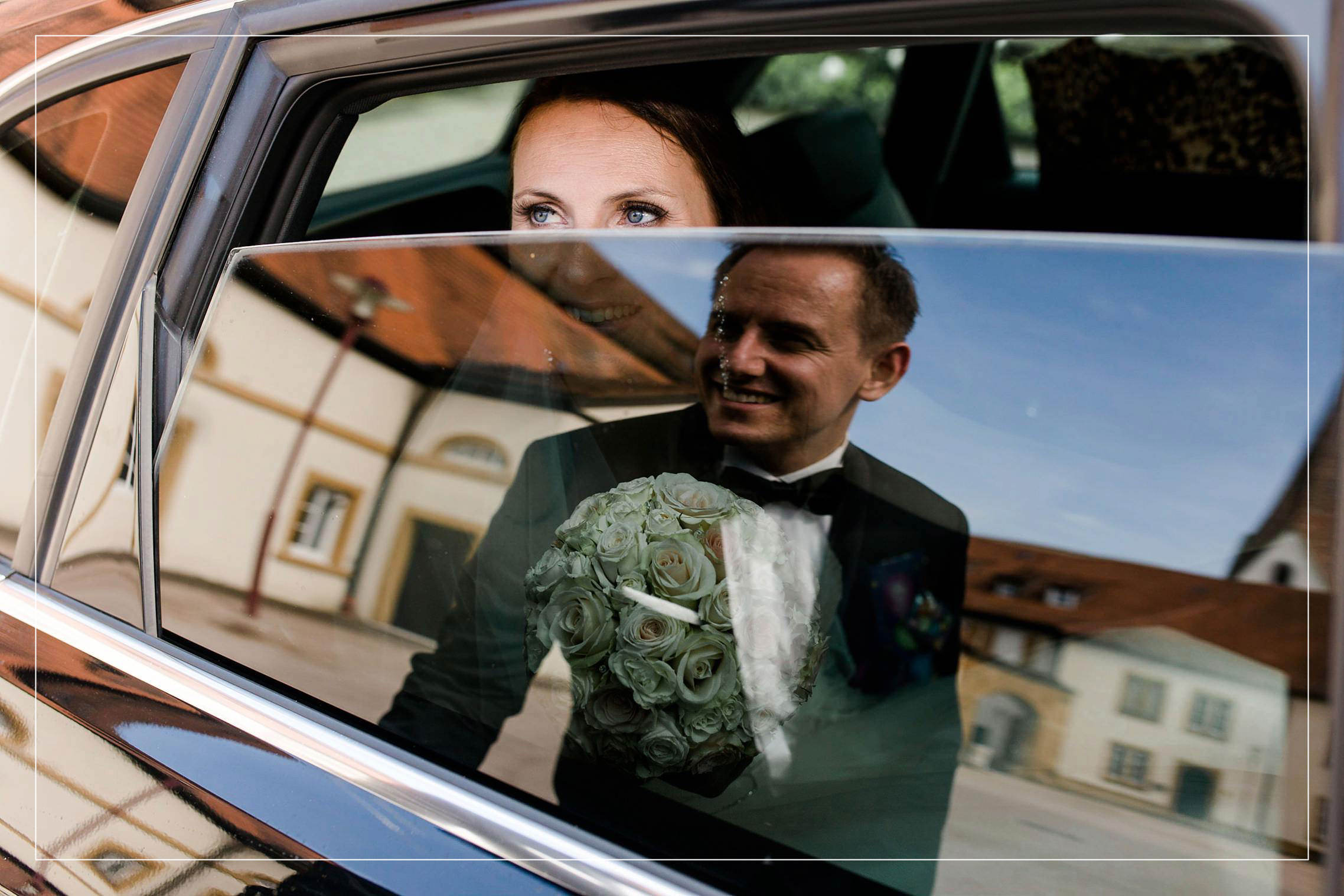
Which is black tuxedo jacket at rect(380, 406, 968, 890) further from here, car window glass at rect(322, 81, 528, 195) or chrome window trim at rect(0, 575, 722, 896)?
car window glass at rect(322, 81, 528, 195)

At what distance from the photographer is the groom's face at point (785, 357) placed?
84cm

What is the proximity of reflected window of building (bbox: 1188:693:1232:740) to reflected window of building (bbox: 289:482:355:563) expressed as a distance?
0.87 metres

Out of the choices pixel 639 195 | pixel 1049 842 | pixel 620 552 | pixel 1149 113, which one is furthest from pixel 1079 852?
pixel 1149 113

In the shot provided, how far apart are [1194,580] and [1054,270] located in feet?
0.91

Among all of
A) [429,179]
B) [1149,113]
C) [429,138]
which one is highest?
[1149,113]

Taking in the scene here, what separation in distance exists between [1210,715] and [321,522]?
36.3 inches

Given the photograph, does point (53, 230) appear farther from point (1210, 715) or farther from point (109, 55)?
point (1210, 715)

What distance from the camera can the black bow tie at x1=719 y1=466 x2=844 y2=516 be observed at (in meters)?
0.85

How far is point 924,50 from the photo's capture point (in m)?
3.17

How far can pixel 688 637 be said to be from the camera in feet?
2.89

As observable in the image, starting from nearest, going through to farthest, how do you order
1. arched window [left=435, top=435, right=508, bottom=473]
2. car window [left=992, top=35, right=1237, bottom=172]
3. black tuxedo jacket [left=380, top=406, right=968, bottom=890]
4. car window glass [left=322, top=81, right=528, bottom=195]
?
black tuxedo jacket [left=380, top=406, right=968, bottom=890]
arched window [left=435, top=435, right=508, bottom=473]
car window glass [left=322, top=81, right=528, bottom=195]
car window [left=992, top=35, right=1237, bottom=172]

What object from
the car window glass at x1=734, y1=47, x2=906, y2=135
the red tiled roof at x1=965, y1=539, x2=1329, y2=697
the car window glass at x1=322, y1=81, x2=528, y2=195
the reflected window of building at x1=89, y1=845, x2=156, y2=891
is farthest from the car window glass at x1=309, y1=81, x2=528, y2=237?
the red tiled roof at x1=965, y1=539, x2=1329, y2=697

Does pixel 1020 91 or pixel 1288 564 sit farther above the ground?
pixel 1020 91

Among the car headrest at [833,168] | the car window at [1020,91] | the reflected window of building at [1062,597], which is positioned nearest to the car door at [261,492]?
the reflected window of building at [1062,597]
